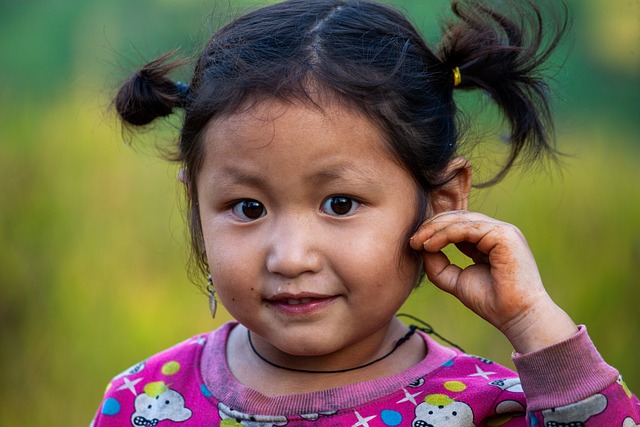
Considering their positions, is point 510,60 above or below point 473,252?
above

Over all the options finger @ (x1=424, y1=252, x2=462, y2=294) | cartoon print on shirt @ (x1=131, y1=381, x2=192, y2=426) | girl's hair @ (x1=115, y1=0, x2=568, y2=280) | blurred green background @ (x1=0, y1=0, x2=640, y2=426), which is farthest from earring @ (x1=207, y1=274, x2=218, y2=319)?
blurred green background @ (x1=0, y1=0, x2=640, y2=426)

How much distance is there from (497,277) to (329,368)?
1.61 ft

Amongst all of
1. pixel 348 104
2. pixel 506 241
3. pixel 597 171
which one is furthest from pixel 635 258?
pixel 348 104

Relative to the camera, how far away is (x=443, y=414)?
2.04 meters

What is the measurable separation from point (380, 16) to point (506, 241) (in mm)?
659

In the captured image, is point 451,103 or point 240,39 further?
point 451,103

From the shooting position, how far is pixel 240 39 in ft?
7.09

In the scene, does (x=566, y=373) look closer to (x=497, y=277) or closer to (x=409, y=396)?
(x=497, y=277)

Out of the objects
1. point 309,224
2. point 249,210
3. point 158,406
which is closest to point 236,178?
point 249,210

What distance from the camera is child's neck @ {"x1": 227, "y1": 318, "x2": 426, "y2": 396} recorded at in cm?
217

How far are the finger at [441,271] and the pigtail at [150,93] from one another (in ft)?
2.63

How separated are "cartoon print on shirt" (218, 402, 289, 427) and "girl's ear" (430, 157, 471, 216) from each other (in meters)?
0.62

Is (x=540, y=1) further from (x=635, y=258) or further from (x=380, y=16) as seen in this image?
(x=635, y=258)

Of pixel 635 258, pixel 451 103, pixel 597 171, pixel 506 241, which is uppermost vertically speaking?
pixel 451 103
